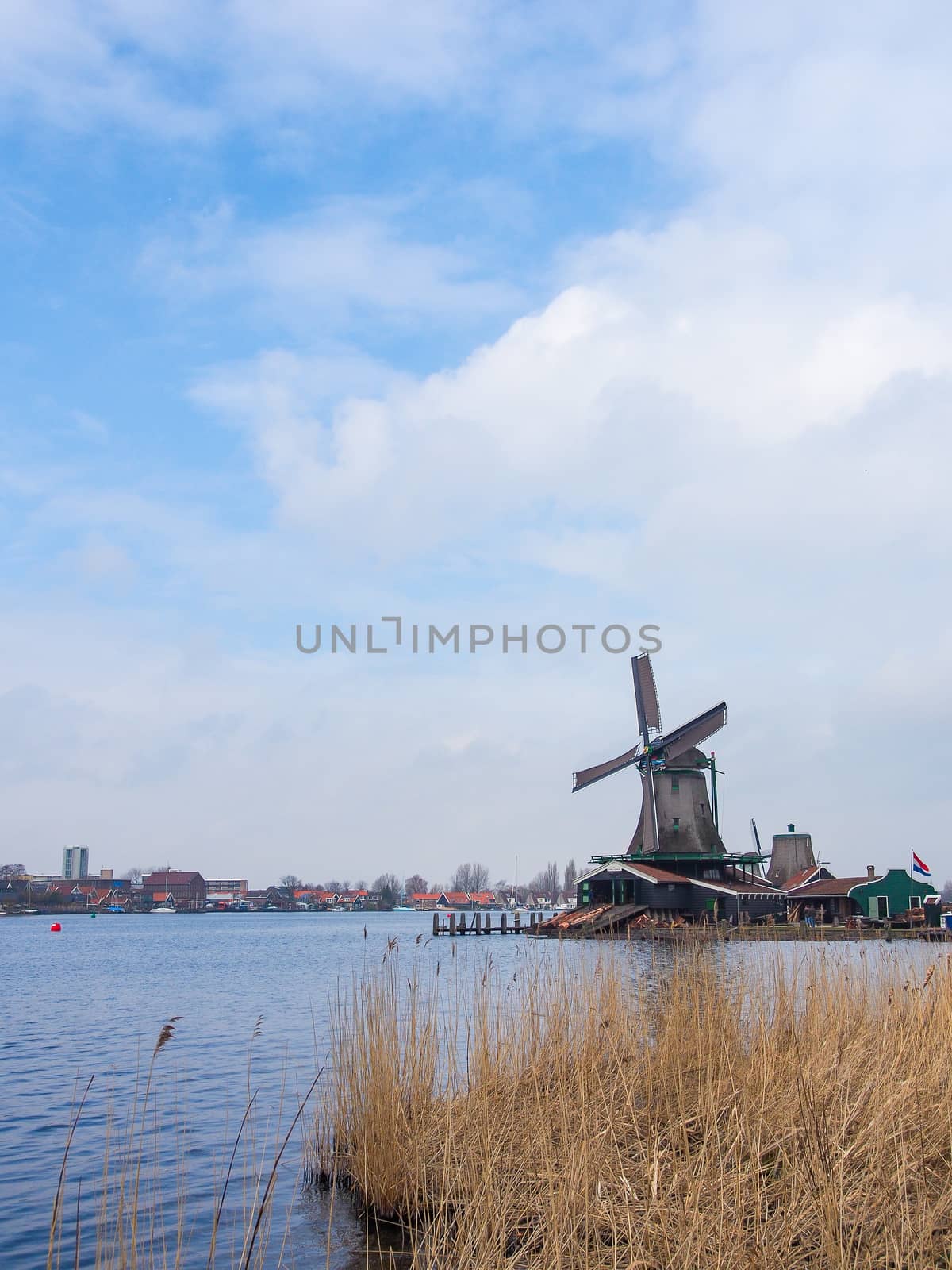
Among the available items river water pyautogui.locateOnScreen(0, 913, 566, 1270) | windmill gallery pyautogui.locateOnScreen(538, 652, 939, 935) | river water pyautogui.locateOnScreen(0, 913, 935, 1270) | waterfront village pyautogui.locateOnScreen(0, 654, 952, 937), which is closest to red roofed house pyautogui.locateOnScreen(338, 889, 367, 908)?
waterfront village pyautogui.locateOnScreen(0, 654, 952, 937)

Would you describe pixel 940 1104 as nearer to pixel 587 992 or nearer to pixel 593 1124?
pixel 593 1124

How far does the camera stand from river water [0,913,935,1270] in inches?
266

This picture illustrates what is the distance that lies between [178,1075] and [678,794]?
117 ft

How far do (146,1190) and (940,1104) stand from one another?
5324 millimetres

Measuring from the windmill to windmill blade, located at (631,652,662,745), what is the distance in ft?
0.84

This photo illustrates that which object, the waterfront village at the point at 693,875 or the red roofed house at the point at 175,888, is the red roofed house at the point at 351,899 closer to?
the red roofed house at the point at 175,888

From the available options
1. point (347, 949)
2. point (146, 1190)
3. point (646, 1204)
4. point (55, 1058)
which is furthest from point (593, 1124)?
point (347, 949)

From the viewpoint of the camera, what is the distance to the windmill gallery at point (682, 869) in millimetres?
42906

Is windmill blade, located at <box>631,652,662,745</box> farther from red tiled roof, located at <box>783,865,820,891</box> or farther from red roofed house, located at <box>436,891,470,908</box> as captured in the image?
red roofed house, located at <box>436,891,470,908</box>

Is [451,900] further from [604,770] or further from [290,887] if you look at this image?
[604,770]

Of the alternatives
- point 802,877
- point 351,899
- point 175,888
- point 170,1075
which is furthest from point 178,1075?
point 351,899

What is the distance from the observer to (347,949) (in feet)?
145

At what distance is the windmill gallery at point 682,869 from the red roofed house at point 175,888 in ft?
352

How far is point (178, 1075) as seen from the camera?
11.7 meters
